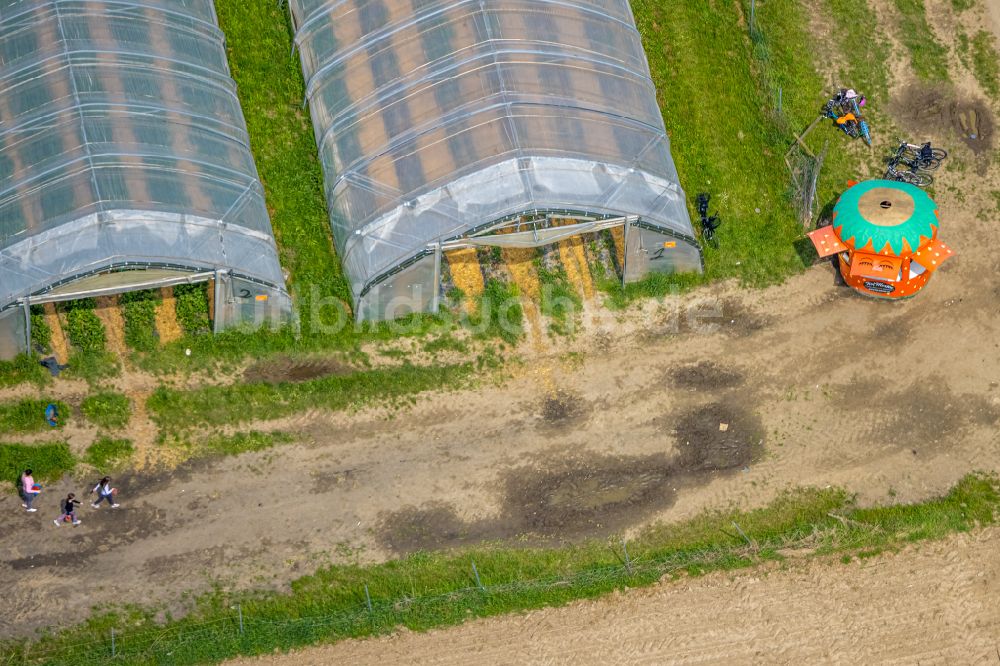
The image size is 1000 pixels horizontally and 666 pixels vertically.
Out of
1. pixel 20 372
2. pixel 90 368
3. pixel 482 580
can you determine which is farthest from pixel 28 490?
pixel 482 580

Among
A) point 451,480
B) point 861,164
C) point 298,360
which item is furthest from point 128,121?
point 861,164

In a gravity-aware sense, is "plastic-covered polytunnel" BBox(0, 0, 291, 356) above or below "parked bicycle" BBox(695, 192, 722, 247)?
above

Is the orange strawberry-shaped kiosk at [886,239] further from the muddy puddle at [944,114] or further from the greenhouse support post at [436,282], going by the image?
the greenhouse support post at [436,282]

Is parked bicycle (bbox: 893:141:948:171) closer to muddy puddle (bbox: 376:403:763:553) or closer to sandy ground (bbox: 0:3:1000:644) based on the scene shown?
sandy ground (bbox: 0:3:1000:644)

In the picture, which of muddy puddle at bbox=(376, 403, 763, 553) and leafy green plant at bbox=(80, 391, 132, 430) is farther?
leafy green plant at bbox=(80, 391, 132, 430)

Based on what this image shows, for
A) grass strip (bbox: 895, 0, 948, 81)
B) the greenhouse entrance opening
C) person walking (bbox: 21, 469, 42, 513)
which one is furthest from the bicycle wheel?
person walking (bbox: 21, 469, 42, 513)

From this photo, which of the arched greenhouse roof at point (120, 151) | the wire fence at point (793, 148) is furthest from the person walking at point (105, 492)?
the wire fence at point (793, 148)

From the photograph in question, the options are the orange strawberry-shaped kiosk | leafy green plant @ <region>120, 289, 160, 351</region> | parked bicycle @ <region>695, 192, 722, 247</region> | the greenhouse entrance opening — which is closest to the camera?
the greenhouse entrance opening
